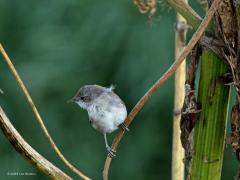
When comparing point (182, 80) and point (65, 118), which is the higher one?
point (182, 80)

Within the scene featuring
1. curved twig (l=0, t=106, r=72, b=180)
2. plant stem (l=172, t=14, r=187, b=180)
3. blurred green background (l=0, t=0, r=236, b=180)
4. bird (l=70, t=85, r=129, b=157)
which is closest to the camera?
curved twig (l=0, t=106, r=72, b=180)

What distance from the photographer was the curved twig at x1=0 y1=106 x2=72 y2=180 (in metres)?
0.84

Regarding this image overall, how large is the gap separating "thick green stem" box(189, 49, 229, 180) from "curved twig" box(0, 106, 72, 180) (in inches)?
8.3

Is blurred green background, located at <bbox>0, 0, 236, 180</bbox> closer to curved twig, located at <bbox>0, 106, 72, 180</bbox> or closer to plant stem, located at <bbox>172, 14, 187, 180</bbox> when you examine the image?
plant stem, located at <bbox>172, 14, 187, 180</bbox>

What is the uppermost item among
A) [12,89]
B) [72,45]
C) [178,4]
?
[178,4]

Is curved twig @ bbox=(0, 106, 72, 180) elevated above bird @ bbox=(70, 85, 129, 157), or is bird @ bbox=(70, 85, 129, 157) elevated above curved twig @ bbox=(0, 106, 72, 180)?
curved twig @ bbox=(0, 106, 72, 180)

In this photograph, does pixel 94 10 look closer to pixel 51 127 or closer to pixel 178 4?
pixel 51 127

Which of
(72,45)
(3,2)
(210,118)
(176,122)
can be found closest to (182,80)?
(176,122)

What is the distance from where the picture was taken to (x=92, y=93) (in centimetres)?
192

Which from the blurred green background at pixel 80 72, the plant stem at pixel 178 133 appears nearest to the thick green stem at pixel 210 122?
the plant stem at pixel 178 133

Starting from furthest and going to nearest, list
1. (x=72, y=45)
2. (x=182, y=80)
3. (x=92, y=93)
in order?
(x=72, y=45)
(x=92, y=93)
(x=182, y=80)

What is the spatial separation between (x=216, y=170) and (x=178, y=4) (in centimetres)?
25

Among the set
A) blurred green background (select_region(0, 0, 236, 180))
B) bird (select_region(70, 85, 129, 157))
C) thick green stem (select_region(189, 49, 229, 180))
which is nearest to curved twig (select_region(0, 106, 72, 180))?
thick green stem (select_region(189, 49, 229, 180))

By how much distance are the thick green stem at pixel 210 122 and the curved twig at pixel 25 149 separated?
210mm
